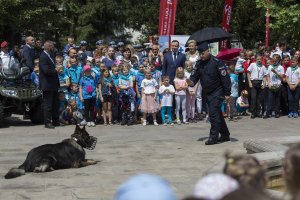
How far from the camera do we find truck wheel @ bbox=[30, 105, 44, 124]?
52.3 feet

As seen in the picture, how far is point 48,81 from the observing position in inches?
594

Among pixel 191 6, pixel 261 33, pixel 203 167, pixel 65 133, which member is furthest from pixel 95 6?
pixel 203 167

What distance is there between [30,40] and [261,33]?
23.5m

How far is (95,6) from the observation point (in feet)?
138

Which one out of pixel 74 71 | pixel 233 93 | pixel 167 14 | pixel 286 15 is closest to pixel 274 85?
pixel 233 93

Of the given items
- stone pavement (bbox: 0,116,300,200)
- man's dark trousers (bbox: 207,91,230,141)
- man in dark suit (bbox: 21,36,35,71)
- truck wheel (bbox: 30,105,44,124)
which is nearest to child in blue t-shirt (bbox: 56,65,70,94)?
truck wheel (bbox: 30,105,44,124)

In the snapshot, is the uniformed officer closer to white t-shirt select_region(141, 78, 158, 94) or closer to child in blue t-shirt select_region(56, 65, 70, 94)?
white t-shirt select_region(141, 78, 158, 94)

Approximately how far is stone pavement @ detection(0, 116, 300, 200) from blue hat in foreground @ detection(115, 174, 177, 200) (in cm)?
439

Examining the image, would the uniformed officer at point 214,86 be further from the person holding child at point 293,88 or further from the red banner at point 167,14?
the red banner at point 167,14

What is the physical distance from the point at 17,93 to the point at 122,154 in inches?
192

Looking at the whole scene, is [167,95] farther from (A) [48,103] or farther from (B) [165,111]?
(A) [48,103]

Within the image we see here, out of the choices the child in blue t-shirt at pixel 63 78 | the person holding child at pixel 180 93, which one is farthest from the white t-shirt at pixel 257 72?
the child in blue t-shirt at pixel 63 78

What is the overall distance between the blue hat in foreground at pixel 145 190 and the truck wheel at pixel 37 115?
524 inches

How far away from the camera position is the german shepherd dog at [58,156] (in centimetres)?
939
